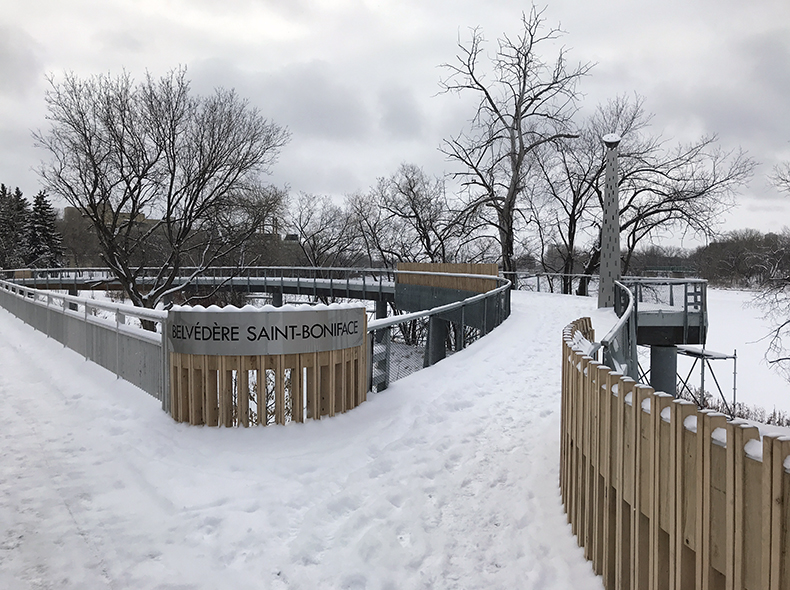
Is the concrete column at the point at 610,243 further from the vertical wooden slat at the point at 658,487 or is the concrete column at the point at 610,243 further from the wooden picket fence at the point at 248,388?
the vertical wooden slat at the point at 658,487

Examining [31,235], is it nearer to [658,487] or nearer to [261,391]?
[261,391]

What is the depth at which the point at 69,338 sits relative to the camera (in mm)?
10883

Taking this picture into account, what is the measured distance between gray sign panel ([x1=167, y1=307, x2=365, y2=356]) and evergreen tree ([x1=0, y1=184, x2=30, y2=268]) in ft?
185

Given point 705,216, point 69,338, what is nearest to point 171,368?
point 69,338

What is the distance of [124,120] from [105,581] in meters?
19.3

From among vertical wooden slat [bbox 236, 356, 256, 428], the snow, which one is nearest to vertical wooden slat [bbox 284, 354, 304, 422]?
vertical wooden slat [bbox 236, 356, 256, 428]

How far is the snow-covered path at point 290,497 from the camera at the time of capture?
11.4ft

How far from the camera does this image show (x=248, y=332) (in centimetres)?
588

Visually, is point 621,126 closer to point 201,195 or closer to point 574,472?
point 201,195

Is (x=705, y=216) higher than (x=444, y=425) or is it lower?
higher

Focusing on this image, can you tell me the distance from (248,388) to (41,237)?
65705mm

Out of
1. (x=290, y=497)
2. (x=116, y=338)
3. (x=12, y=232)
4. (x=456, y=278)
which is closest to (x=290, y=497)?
(x=290, y=497)

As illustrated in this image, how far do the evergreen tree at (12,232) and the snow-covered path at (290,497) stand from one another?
5666 cm

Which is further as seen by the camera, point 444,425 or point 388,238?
point 388,238
